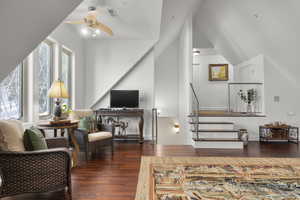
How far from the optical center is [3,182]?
192 centimetres

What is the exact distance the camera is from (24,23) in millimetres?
1645

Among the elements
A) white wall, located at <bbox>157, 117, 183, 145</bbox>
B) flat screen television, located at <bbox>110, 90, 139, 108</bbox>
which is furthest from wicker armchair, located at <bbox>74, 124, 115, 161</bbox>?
white wall, located at <bbox>157, 117, 183, 145</bbox>

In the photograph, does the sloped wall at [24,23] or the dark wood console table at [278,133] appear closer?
the sloped wall at [24,23]

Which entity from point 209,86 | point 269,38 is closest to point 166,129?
point 209,86

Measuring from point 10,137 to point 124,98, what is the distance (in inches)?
136

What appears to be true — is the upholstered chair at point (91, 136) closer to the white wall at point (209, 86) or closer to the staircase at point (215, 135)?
the staircase at point (215, 135)

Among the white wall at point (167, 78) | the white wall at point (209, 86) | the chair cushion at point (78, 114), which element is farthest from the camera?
the white wall at point (209, 86)

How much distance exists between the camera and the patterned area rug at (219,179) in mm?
2131

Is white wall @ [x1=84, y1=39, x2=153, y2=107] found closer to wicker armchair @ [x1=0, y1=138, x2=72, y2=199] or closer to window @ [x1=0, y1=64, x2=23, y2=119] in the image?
window @ [x1=0, y1=64, x2=23, y2=119]

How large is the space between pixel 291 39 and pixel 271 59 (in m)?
1.09

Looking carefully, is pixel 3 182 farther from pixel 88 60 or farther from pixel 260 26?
pixel 260 26

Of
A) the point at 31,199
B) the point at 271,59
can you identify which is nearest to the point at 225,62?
the point at 271,59

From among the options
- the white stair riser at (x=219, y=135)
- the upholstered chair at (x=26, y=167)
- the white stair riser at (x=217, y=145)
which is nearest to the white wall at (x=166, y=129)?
the white stair riser at (x=219, y=135)

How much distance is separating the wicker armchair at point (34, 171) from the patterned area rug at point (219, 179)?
0.90 metres
